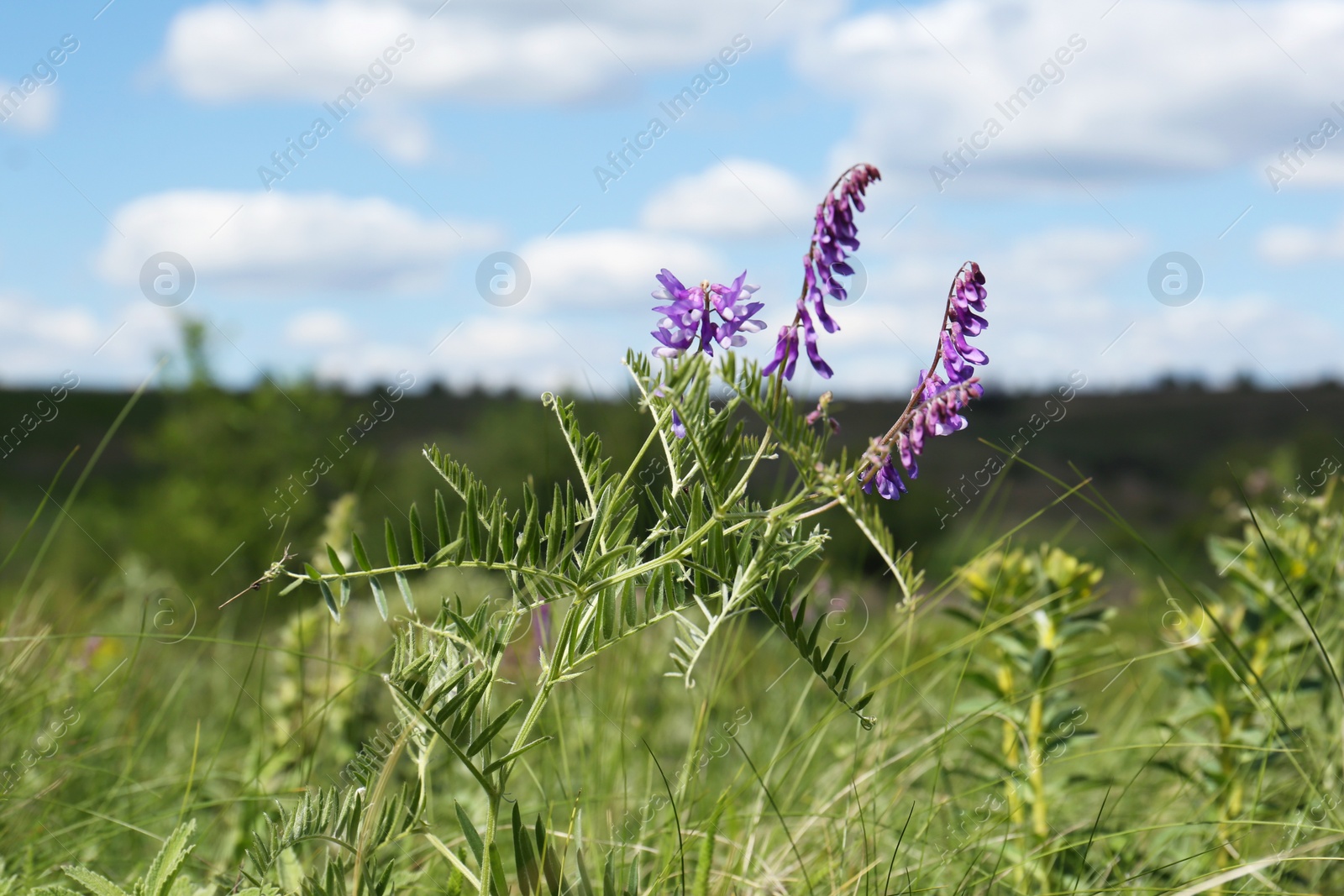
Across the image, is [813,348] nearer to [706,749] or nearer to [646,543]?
[646,543]

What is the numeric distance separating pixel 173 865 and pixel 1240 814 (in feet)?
7.15

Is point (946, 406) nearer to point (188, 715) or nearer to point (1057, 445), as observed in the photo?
point (188, 715)

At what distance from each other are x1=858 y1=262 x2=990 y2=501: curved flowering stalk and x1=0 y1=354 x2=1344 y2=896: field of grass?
15 centimetres

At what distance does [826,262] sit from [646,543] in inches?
18.2

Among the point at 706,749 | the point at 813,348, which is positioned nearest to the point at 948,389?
the point at 813,348

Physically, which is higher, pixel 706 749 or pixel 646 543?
pixel 646 543

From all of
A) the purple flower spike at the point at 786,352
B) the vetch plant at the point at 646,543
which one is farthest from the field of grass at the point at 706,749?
the purple flower spike at the point at 786,352

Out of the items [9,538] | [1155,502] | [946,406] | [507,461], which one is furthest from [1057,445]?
[946,406]

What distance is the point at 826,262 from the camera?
148 cm

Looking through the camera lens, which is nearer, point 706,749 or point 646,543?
point 646,543

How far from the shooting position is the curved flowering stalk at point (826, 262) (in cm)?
148

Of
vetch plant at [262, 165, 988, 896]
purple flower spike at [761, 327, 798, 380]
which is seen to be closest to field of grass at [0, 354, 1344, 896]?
vetch plant at [262, 165, 988, 896]

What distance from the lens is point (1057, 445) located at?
32.2 metres

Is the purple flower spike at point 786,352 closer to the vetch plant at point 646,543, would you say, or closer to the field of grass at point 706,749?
the vetch plant at point 646,543
